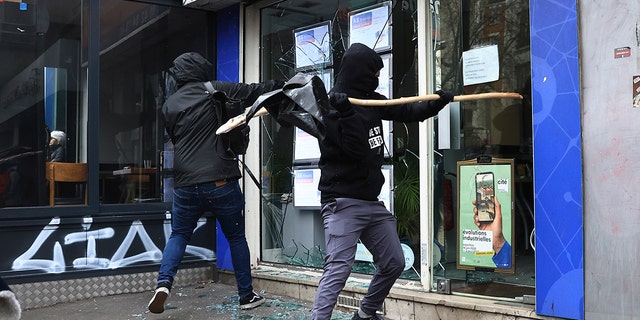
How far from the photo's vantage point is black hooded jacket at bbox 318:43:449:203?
12.4ft

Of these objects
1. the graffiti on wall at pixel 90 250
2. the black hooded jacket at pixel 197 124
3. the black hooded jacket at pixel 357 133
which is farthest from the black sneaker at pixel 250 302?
the black hooded jacket at pixel 357 133

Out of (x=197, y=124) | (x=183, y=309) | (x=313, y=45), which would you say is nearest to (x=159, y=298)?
(x=183, y=309)

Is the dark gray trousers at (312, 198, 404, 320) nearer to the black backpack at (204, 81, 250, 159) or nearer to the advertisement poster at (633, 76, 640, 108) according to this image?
the black backpack at (204, 81, 250, 159)

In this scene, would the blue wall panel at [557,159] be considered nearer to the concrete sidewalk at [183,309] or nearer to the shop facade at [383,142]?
the shop facade at [383,142]

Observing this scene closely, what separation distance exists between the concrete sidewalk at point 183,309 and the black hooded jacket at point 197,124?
1064 mm

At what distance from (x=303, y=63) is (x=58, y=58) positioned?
228cm

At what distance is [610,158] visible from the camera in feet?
11.7

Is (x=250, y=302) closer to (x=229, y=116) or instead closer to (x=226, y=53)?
(x=229, y=116)

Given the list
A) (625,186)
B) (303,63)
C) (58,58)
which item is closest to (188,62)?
(303,63)

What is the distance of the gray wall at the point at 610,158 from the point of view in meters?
3.49

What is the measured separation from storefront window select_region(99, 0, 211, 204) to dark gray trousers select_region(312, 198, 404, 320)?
3060 mm

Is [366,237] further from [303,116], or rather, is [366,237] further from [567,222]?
[567,222]

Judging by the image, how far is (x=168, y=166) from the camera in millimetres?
6590

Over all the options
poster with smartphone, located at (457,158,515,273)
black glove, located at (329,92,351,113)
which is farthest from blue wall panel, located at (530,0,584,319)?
black glove, located at (329,92,351,113)
